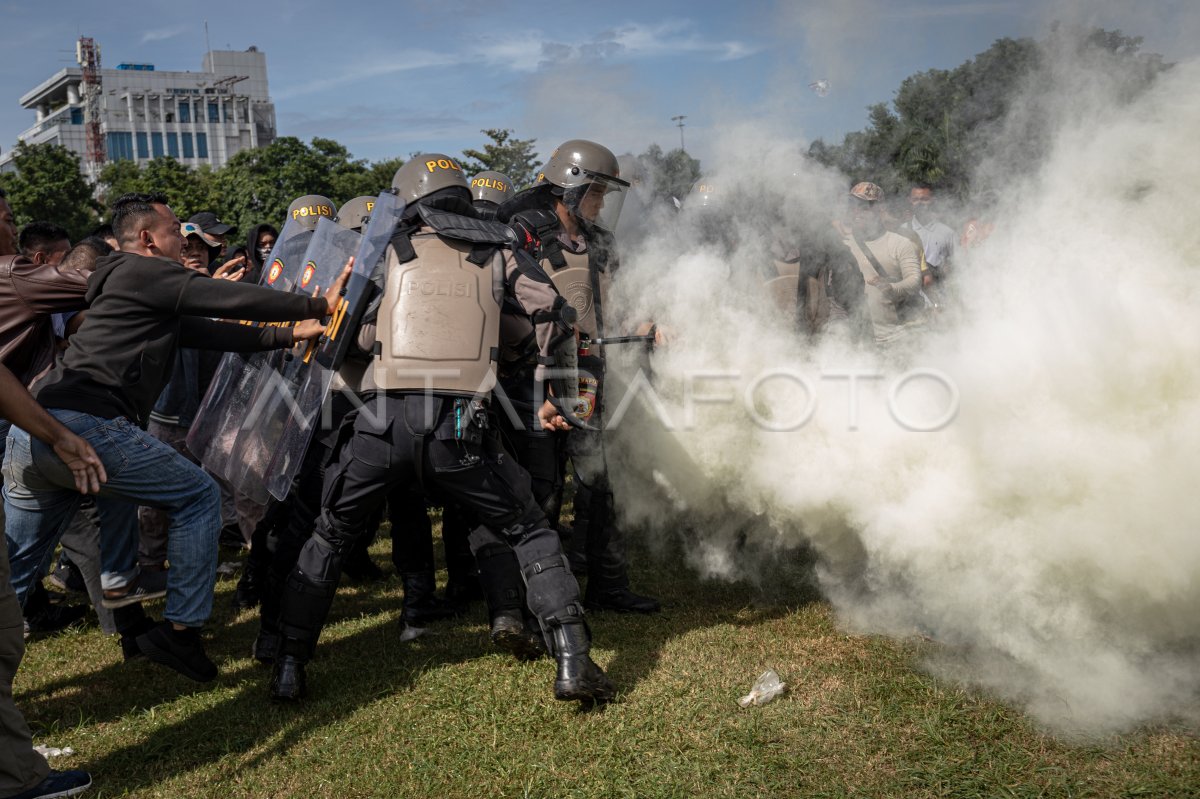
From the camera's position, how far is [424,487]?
4523mm

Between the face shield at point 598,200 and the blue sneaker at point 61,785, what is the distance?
12.2ft

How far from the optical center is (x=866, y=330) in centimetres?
674

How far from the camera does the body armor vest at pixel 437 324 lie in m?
4.38

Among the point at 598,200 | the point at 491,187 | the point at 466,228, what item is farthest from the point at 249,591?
the point at 491,187

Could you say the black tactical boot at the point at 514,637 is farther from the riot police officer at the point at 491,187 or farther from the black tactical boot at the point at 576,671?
the riot police officer at the point at 491,187

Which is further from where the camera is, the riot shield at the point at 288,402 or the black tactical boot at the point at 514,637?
the riot shield at the point at 288,402

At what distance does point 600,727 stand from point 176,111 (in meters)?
139

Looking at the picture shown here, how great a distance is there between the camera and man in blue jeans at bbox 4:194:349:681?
167 inches

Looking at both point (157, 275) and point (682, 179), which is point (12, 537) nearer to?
point (157, 275)

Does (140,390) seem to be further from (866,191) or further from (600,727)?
(866,191)

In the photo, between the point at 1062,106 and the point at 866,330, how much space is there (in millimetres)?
2661

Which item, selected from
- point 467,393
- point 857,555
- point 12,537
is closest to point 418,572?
point 467,393

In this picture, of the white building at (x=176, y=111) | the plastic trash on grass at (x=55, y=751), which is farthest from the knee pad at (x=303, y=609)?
the white building at (x=176, y=111)

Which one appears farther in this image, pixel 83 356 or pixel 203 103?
pixel 203 103
